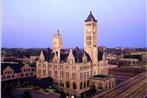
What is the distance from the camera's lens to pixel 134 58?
5281 centimetres

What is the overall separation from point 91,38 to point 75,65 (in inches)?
186

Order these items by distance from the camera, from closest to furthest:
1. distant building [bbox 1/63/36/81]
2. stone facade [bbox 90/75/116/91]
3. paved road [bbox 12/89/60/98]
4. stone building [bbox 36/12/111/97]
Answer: paved road [bbox 12/89/60/98], stone building [bbox 36/12/111/97], stone facade [bbox 90/75/116/91], distant building [bbox 1/63/36/81]

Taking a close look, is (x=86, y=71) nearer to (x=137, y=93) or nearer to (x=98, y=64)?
(x=98, y=64)

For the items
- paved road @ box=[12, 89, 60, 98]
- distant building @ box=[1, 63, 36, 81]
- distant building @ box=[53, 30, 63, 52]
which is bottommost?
paved road @ box=[12, 89, 60, 98]

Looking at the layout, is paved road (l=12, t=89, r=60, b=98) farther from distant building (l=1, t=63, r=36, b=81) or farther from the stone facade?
the stone facade

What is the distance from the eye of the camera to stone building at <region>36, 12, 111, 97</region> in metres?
21.6

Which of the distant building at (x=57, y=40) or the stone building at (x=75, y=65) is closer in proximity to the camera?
the stone building at (x=75, y=65)

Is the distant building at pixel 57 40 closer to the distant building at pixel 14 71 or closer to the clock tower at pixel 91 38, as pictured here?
the clock tower at pixel 91 38

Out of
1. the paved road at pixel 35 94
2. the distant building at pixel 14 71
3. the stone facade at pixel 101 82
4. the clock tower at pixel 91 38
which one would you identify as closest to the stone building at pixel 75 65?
the clock tower at pixel 91 38

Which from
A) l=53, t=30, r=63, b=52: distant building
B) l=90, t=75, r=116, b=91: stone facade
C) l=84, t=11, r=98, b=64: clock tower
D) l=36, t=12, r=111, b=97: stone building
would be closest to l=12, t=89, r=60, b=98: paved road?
l=36, t=12, r=111, b=97: stone building

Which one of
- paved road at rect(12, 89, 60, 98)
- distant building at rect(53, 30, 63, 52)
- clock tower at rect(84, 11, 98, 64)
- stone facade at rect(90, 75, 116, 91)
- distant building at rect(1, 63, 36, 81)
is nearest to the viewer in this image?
paved road at rect(12, 89, 60, 98)

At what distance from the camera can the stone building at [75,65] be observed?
849 inches

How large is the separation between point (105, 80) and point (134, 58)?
33.0 m

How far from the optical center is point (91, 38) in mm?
24562
